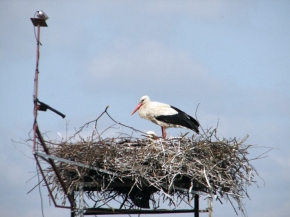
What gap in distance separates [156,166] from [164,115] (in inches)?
105

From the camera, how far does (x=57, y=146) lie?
795 cm

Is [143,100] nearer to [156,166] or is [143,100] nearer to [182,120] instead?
[182,120]

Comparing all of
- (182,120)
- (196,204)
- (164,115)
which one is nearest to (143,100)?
(164,115)

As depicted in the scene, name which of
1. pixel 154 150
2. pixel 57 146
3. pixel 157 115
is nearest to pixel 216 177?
pixel 154 150

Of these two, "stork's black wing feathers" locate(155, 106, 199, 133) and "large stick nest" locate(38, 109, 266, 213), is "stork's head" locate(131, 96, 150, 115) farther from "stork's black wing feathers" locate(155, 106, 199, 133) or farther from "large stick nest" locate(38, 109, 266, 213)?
"large stick nest" locate(38, 109, 266, 213)

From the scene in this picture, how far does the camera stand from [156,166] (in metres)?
7.52

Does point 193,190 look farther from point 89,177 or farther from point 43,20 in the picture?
point 43,20

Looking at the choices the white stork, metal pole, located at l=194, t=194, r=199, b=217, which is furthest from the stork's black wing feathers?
metal pole, located at l=194, t=194, r=199, b=217

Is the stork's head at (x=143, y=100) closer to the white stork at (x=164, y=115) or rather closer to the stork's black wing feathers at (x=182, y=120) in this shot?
the white stork at (x=164, y=115)

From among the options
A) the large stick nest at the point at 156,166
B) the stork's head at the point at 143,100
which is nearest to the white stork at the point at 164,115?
the stork's head at the point at 143,100

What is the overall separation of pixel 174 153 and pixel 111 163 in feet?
2.74

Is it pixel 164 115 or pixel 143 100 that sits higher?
pixel 143 100

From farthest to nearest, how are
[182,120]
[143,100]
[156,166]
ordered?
[143,100], [182,120], [156,166]

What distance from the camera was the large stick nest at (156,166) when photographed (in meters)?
7.33
